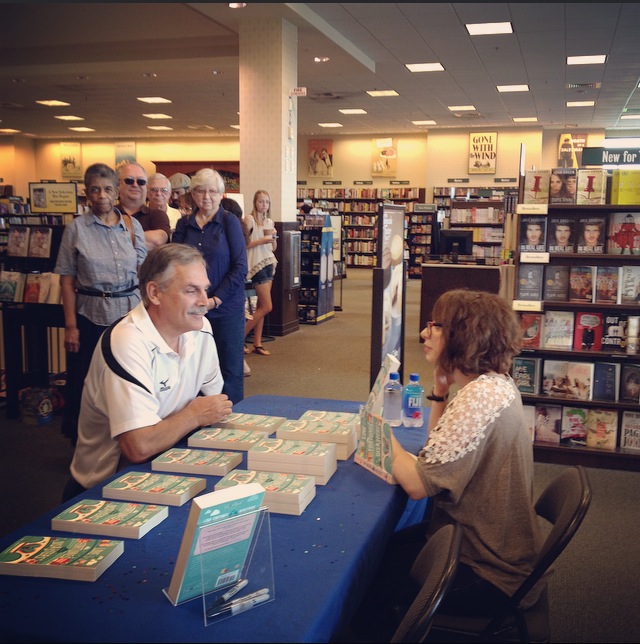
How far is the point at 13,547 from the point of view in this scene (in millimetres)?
1355

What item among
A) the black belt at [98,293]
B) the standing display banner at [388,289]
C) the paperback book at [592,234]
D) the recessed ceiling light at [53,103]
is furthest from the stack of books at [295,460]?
the recessed ceiling light at [53,103]

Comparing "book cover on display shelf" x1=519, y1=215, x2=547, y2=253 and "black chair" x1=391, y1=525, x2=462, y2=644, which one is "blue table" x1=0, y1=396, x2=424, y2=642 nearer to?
"black chair" x1=391, y1=525, x2=462, y2=644

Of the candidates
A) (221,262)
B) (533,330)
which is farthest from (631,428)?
(221,262)

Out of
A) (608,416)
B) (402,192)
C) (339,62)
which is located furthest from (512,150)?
(608,416)

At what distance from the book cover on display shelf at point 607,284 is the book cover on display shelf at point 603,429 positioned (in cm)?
69

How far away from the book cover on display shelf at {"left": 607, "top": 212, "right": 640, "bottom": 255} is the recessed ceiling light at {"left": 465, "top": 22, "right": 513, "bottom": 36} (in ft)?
16.3

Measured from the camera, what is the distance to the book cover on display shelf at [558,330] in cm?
414

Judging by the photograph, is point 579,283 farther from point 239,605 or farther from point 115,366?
point 239,605

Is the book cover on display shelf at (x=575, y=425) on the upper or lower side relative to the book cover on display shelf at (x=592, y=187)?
lower

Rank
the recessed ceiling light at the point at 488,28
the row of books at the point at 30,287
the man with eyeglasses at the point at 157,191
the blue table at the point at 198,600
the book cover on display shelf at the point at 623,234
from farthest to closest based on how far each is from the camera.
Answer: the recessed ceiling light at the point at 488,28
the man with eyeglasses at the point at 157,191
the row of books at the point at 30,287
the book cover on display shelf at the point at 623,234
the blue table at the point at 198,600

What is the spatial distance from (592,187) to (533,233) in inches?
17.2

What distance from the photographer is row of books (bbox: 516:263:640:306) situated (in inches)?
159

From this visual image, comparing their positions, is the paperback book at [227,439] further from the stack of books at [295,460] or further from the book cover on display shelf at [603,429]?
the book cover on display shelf at [603,429]

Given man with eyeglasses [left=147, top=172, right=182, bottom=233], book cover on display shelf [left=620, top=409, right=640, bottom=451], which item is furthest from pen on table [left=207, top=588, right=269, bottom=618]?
man with eyeglasses [left=147, top=172, right=182, bottom=233]
